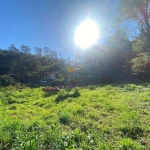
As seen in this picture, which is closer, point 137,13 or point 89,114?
point 89,114

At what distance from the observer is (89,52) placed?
21516 millimetres

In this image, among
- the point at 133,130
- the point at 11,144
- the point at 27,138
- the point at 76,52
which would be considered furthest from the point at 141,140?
the point at 76,52

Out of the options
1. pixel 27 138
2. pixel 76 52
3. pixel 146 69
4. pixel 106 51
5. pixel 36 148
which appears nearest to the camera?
pixel 36 148

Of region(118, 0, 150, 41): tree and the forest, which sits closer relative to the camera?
the forest

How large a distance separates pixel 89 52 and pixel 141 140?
64.7 ft

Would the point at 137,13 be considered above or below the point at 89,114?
above

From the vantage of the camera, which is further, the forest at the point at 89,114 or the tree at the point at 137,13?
the tree at the point at 137,13

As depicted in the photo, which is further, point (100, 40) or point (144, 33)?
point (100, 40)

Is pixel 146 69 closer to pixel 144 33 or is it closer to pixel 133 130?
pixel 144 33

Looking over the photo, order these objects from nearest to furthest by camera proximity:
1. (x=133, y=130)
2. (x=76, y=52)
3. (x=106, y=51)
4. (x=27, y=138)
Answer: (x=27, y=138) < (x=133, y=130) < (x=106, y=51) < (x=76, y=52)

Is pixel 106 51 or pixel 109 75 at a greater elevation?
pixel 106 51

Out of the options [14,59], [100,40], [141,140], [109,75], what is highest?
[14,59]

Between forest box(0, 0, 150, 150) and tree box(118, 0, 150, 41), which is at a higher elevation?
tree box(118, 0, 150, 41)

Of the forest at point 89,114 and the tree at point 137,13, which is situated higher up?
the tree at point 137,13
